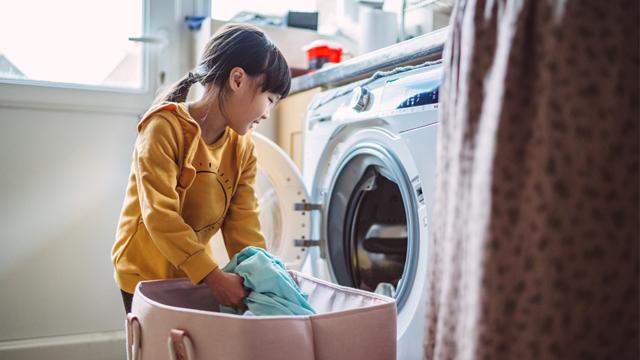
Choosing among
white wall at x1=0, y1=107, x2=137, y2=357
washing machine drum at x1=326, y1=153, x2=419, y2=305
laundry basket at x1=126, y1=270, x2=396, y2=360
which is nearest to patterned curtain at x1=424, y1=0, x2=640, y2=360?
laundry basket at x1=126, y1=270, x2=396, y2=360

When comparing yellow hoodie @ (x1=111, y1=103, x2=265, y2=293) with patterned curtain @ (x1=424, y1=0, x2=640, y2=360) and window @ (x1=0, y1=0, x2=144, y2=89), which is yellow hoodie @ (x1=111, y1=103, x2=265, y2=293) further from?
window @ (x1=0, y1=0, x2=144, y2=89)

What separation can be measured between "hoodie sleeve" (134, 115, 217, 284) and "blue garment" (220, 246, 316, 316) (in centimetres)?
7

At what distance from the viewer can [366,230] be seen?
59.7 inches

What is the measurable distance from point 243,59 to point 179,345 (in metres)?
0.63

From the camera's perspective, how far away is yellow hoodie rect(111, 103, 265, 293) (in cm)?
109

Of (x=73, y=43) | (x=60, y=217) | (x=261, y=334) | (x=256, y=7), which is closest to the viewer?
(x=261, y=334)

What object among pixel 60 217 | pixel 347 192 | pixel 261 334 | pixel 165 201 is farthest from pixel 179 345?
pixel 60 217

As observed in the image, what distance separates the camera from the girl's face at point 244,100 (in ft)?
4.14

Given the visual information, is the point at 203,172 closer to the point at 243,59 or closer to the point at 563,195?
the point at 243,59

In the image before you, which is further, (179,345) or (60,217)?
(60,217)

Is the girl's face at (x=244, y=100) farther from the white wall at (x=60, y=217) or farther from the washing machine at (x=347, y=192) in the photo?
Answer: the white wall at (x=60, y=217)

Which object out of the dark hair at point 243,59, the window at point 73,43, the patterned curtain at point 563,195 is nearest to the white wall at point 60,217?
the window at point 73,43

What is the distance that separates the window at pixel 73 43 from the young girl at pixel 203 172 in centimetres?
82

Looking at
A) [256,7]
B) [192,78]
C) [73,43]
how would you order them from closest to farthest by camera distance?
[192,78], [73,43], [256,7]
